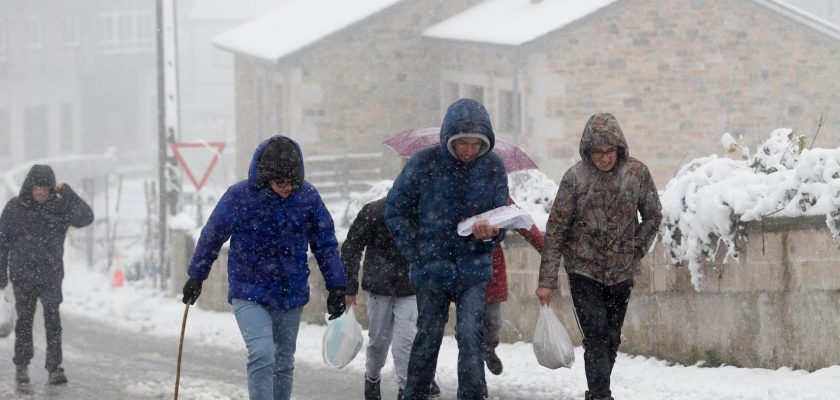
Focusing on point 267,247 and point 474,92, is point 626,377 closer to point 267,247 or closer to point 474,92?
point 267,247

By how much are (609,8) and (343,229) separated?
28.6ft

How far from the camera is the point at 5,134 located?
4416cm

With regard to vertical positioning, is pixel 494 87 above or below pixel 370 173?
above

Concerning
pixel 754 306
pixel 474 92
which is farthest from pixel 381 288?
pixel 474 92

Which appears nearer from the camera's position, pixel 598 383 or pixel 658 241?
pixel 598 383

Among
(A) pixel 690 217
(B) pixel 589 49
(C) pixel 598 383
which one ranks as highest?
(B) pixel 589 49

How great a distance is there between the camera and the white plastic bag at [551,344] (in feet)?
22.4

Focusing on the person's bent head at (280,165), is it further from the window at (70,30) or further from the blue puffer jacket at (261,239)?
the window at (70,30)

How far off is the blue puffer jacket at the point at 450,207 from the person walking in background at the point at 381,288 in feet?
2.65

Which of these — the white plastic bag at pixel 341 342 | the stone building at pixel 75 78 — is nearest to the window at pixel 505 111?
the white plastic bag at pixel 341 342

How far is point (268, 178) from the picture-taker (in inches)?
243

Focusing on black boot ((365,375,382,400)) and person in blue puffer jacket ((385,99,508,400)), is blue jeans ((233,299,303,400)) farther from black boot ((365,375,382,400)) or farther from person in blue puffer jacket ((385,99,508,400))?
black boot ((365,375,382,400))

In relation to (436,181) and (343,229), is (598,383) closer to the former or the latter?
(436,181)

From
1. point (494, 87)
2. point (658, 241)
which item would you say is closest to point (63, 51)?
point (494, 87)
